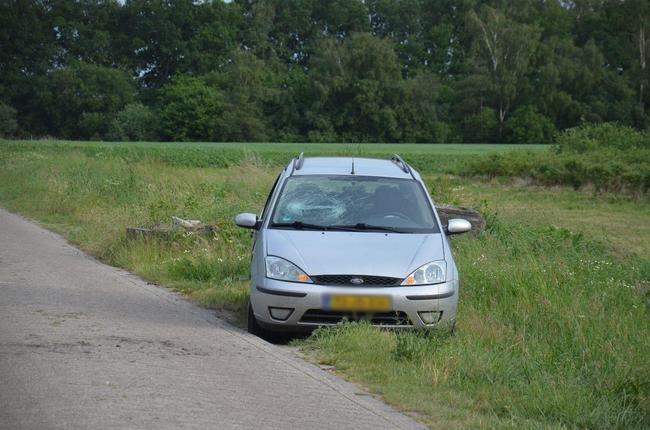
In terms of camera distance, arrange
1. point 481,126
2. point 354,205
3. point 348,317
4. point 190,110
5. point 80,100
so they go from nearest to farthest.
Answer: point 348,317
point 354,205
point 190,110
point 80,100
point 481,126

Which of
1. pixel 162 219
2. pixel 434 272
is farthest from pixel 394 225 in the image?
pixel 162 219

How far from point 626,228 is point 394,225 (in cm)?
1918

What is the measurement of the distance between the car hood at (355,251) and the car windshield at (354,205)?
0.23m

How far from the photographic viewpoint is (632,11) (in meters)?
81.1

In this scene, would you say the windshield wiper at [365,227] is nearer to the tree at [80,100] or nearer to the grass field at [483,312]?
the grass field at [483,312]

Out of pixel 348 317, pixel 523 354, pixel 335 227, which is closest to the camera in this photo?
pixel 523 354

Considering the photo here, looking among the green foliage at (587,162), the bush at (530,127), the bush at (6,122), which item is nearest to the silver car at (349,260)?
the green foliage at (587,162)

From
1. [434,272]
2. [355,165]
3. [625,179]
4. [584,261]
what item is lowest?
[625,179]

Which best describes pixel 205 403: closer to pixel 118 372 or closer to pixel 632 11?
pixel 118 372

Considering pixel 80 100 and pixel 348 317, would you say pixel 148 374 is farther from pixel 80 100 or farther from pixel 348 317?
pixel 80 100

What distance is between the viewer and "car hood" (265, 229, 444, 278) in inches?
337

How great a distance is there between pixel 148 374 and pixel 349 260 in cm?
226

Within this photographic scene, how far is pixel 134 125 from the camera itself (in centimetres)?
7400

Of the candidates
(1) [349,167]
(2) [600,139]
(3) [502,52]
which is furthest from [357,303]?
(3) [502,52]
